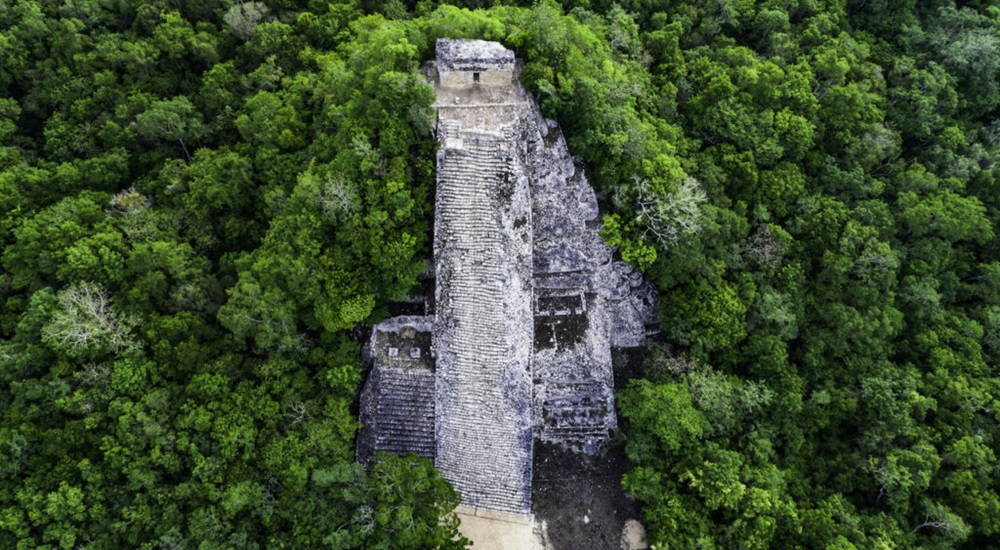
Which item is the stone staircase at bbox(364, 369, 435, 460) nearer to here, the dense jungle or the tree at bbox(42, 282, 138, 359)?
the dense jungle

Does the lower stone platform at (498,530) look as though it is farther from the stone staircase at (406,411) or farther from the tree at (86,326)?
the tree at (86,326)

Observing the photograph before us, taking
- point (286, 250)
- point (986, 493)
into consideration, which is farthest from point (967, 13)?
point (286, 250)

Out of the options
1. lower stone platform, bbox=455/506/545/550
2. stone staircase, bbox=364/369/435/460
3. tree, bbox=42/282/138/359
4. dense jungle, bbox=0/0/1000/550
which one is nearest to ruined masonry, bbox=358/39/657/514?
stone staircase, bbox=364/369/435/460

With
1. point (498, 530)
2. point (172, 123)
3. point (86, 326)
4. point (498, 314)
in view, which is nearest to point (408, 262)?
point (498, 314)

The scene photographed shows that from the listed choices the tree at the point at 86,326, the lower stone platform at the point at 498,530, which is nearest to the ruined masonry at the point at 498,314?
the lower stone platform at the point at 498,530

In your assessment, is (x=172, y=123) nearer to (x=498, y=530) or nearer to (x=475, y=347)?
(x=475, y=347)

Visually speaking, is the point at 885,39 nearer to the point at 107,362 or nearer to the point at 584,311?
the point at 584,311
